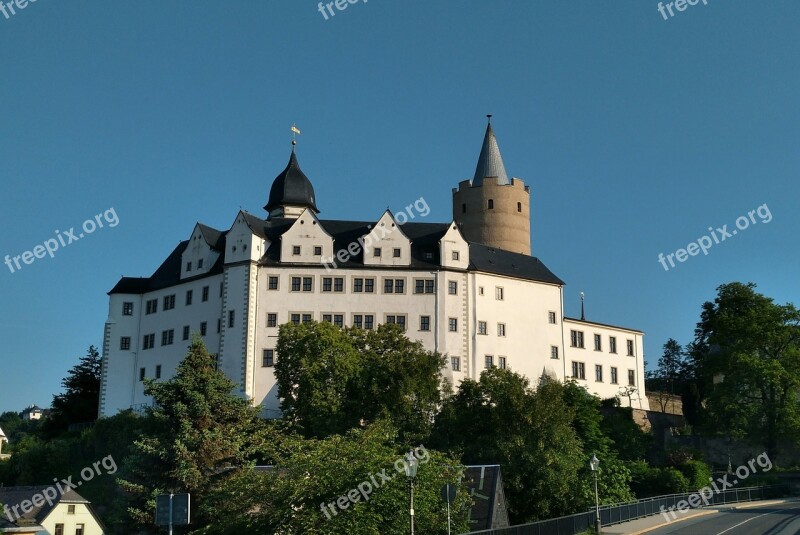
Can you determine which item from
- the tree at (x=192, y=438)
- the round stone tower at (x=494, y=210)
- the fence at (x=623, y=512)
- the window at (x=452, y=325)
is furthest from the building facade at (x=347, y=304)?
the tree at (x=192, y=438)

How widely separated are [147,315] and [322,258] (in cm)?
1687

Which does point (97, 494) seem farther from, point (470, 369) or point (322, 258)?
point (470, 369)

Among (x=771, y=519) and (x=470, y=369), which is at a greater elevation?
(x=470, y=369)

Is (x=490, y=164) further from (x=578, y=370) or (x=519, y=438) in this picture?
(x=519, y=438)

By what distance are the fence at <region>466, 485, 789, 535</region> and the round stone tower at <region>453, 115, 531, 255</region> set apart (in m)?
36.5

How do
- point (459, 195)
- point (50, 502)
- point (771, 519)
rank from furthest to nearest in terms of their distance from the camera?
point (459, 195) < point (50, 502) < point (771, 519)

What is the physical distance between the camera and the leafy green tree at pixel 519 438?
49125 mm

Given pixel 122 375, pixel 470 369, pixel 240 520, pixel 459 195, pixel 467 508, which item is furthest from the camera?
pixel 459 195

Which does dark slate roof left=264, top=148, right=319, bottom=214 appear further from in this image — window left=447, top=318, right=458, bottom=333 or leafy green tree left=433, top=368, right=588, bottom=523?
leafy green tree left=433, top=368, right=588, bottom=523

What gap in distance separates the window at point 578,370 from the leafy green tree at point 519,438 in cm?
2164

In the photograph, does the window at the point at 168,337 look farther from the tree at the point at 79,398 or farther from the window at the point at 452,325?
the window at the point at 452,325

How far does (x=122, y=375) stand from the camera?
7988 centimetres

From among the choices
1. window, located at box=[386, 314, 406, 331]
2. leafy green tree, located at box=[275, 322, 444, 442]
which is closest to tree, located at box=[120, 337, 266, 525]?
leafy green tree, located at box=[275, 322, 444, 442]

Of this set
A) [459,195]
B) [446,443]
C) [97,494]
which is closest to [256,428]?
[446,443]
